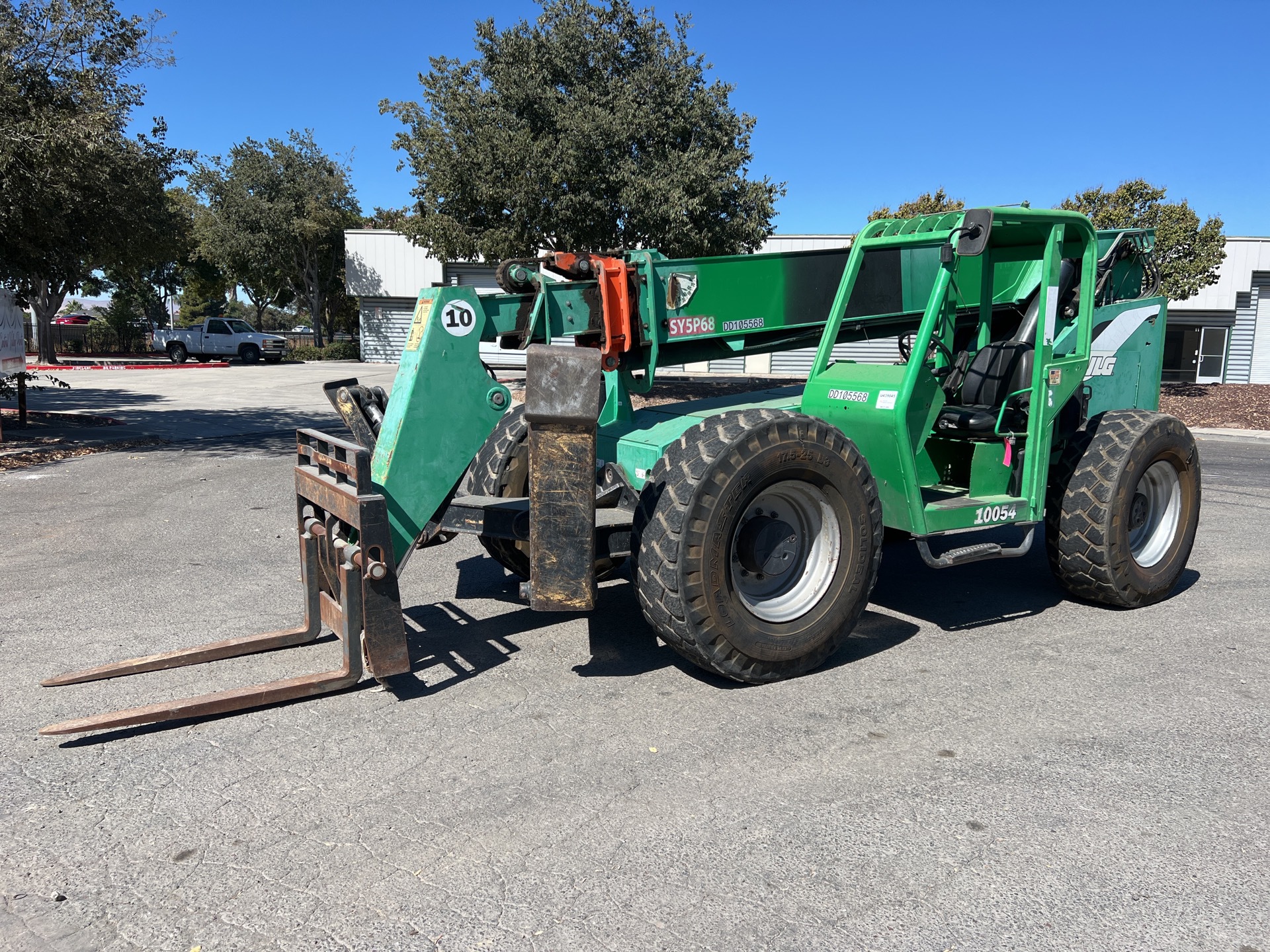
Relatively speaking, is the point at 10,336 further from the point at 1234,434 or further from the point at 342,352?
the point at 342,352

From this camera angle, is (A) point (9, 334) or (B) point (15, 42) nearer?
(B) point (15, 42)

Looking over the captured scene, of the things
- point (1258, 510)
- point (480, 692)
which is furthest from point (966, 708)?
point (1258, 510)

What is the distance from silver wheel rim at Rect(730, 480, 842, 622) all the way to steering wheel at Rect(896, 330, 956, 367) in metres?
1.18

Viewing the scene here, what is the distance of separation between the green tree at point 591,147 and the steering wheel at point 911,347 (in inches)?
474

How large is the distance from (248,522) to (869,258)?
5.97 metres

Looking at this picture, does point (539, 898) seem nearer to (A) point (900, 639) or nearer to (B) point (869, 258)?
(A) point (900, 639)

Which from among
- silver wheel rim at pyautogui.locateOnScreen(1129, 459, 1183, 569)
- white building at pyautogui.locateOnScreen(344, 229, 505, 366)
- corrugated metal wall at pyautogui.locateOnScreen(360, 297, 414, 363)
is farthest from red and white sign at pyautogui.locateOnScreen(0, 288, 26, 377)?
corrugated metal wall at pyautogui.locateOnScreen(360, 297, 414, 363)

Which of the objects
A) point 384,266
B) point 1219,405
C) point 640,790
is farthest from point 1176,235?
point 384,266

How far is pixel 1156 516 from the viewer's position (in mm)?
6387

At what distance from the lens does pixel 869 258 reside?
5891 mm

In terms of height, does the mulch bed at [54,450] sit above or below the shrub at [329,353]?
below

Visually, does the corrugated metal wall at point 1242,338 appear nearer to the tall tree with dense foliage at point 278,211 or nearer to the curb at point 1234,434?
the curb at point 1234,434

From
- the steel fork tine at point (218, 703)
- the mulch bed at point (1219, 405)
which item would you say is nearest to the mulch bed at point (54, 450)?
the steel fork tine at point (218, 703)

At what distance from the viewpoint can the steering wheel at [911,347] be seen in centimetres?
582
